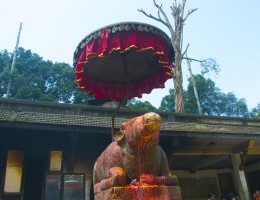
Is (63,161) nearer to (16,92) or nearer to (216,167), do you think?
(216,167)

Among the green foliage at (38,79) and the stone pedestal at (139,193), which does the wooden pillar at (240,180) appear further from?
the green foliage at (38,79)

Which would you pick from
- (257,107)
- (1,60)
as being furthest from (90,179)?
(257,107)

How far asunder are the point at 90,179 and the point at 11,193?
2.19 m

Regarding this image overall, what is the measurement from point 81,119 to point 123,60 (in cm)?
484

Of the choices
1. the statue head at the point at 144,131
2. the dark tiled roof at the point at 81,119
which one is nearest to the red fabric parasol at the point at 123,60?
the statue head at the point at 144,131

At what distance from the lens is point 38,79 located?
29.5m

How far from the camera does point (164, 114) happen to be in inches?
433

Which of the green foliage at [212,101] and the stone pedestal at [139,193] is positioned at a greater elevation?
the green foliage at [212,101]

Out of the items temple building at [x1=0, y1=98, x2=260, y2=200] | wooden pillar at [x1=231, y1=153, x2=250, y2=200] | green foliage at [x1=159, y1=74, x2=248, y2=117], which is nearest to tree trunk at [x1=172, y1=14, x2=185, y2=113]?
temple building at [x1=0, y1=98, x2=260, y2=200]

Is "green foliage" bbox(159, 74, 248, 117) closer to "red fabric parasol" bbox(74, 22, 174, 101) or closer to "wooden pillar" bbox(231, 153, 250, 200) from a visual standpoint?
"wooden pillar" bbox(231, 153, 250, 200)

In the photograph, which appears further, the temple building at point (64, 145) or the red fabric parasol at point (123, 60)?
the temple building at point (64, 145)

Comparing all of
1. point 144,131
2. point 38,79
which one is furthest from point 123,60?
point 38,79

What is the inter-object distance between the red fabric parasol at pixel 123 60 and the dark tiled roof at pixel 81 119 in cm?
335

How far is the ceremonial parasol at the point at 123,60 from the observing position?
147 inches
